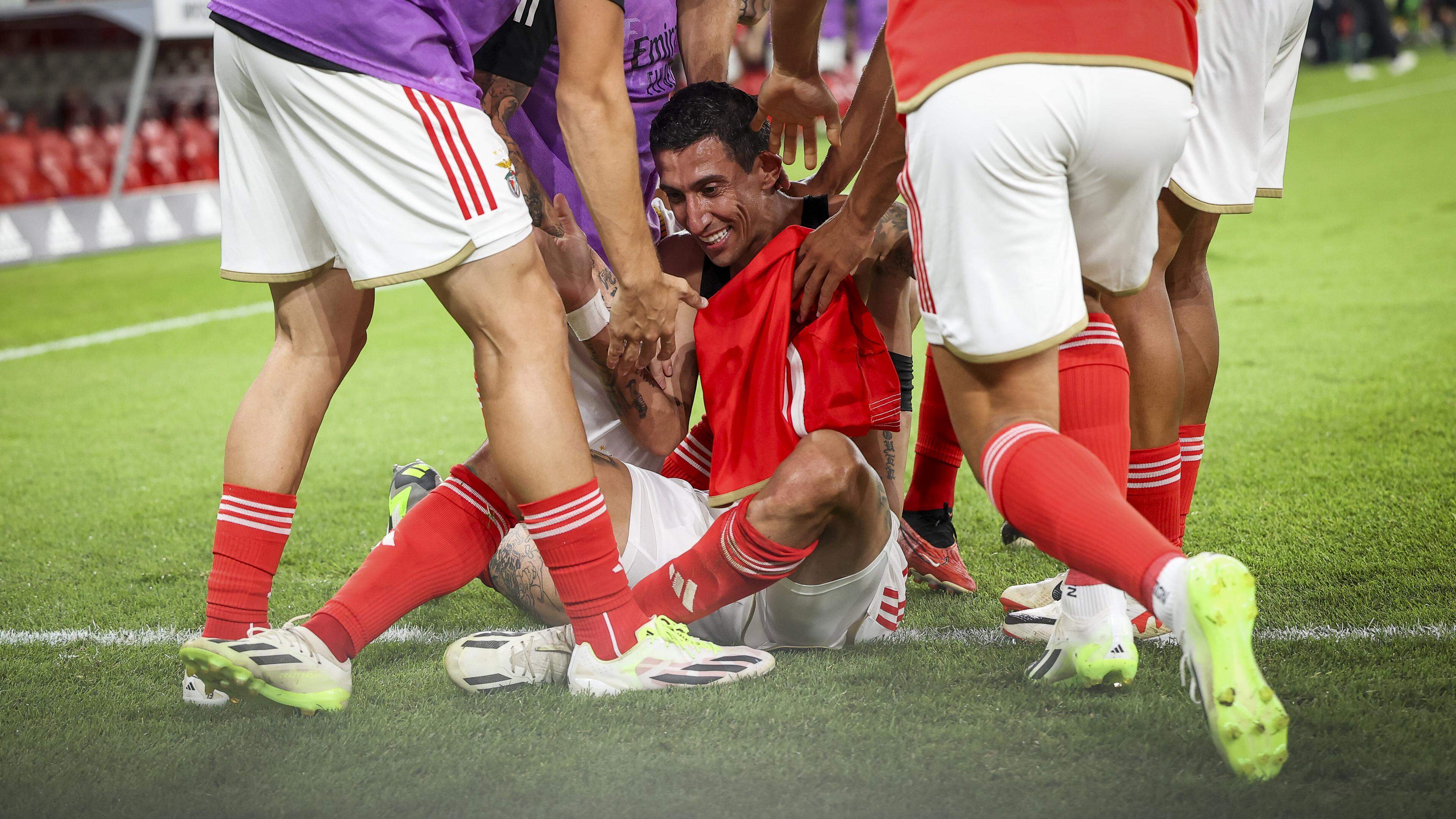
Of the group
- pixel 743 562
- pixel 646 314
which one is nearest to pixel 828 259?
pixel 646 314

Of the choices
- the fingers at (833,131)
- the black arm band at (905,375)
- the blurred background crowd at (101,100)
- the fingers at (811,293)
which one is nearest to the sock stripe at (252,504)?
the fingers at (811,293)

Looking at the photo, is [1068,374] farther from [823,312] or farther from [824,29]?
[824,29]

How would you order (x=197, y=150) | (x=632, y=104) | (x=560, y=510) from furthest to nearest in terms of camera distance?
(x=197, y=150) → (x=632, y=104) → (x=560, y=510)

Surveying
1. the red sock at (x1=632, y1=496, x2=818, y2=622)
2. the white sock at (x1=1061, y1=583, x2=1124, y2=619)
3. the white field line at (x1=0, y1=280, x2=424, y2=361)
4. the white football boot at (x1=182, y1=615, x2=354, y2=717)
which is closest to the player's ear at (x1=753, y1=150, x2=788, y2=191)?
the red sock at (x1=632, y1=496, x2=818, y2=622)

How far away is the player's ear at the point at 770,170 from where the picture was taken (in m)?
2.71

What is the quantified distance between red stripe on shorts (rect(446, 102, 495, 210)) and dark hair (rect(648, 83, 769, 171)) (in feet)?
2.29

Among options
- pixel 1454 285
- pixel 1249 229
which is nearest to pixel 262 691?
pixel 1454 285

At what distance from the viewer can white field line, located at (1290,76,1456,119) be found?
17188mm

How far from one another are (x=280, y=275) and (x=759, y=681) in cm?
116

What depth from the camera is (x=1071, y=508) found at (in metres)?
1.76

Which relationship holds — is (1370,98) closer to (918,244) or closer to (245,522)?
(918,244)

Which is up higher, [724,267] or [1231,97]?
[1231,97]

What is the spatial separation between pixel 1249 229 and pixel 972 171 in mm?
7712

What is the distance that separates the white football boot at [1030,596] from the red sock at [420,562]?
1051 millimetres
